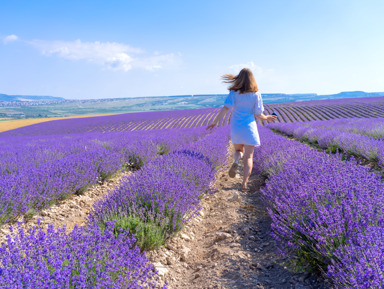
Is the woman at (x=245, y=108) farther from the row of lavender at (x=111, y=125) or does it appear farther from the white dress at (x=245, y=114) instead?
the row of lavender at (x=111, y=125)

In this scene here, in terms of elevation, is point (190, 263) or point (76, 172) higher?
point (76, 172)

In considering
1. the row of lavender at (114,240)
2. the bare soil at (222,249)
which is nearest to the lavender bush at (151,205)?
the row of lavender at (114,240)

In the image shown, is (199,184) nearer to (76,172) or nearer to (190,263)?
(190,263)

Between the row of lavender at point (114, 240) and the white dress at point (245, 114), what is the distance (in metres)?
0.71

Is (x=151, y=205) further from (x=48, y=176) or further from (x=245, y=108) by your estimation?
(x=245, y=108)

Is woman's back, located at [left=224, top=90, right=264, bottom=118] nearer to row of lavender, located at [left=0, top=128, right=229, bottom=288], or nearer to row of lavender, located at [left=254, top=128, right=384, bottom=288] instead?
row of lavender, located at [left=0, top=128, right=229, bottom=288]

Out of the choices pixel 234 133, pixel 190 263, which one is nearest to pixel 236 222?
pixel 190 263

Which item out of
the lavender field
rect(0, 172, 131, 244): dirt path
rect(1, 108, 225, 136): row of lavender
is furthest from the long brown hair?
rect(1, 108, 225, 136): row of lavender

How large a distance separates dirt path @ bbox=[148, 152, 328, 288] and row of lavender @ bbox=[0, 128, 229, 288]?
200mm

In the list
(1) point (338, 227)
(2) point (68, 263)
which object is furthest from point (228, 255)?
(2) point (68, 263)

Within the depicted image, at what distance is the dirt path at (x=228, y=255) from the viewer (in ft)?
5.71

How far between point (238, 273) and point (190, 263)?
0.45 meters

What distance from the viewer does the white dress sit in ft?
11.8

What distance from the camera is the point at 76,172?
3.53m
